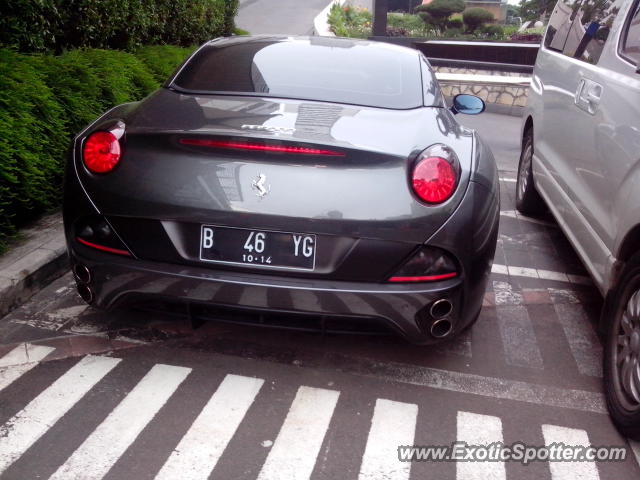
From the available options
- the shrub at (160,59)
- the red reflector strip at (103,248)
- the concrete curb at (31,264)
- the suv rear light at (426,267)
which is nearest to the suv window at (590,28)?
the suv rear light at (426,267)

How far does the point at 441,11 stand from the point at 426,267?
82.6 feet

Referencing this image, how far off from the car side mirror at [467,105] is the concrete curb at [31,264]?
2.55m

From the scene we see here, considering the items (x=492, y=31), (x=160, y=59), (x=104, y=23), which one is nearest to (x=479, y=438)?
(x=160, y=59)

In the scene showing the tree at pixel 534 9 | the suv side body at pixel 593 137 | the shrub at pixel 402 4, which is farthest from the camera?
the shrub at pixel 402 4

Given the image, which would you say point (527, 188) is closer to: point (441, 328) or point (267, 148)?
point (441, 328)

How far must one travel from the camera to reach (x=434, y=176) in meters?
2.92

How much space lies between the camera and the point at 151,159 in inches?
118

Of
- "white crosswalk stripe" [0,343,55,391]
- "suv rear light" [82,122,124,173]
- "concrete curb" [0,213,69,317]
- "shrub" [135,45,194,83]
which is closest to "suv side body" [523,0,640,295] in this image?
"suv rear light" [82,122,124,173]

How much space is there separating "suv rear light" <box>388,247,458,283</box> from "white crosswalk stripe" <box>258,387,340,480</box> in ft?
2.01

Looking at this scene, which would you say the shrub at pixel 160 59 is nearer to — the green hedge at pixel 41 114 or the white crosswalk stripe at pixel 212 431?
the green hedge at pixel 41 114

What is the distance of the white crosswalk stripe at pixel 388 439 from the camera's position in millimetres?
2654

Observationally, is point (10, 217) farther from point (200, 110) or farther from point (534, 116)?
point (534, 116)

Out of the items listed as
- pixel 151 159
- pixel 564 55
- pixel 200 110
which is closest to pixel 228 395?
pixel 151 159

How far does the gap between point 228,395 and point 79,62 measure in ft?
11.3
